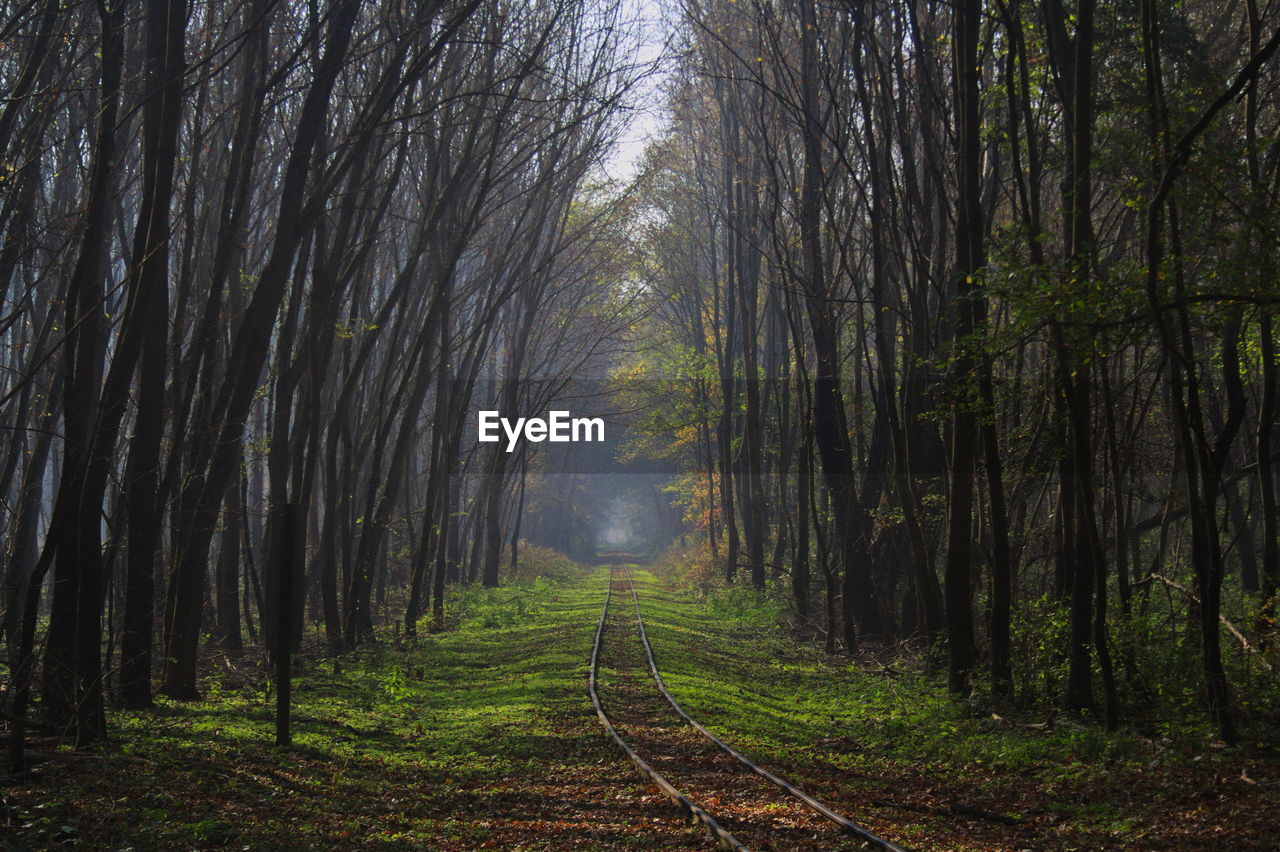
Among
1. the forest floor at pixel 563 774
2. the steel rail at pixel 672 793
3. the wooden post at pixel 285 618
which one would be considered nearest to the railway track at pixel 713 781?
the steel rail at pixel 672 793

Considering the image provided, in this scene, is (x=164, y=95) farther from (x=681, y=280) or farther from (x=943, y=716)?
(x=681, y=280)

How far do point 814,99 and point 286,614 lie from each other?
36.1 feet

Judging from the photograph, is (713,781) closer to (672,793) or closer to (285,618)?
(672,793)

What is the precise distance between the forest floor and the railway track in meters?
0.21

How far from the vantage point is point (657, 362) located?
39125 mm

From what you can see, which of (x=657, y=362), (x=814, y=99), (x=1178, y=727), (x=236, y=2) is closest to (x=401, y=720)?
(x=1178, y=727)

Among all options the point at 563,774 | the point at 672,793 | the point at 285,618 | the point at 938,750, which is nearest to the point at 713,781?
the point at 672,793

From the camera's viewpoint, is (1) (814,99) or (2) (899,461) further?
(1) (814,99)

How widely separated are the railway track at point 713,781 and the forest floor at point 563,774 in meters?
0.21

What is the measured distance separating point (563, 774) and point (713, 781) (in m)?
1.46

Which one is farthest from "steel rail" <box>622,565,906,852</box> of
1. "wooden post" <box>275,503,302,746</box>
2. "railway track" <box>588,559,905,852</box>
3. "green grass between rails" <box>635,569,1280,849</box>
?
"wooden post" <box>275,503,302,746</box>

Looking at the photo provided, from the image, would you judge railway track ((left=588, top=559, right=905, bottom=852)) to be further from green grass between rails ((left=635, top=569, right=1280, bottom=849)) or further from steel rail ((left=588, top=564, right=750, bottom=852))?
green grass between rails ((left=635, top=569, right=1280, bottom=849))

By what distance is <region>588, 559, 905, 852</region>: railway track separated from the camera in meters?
6.57

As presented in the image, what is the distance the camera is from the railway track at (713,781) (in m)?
6.57
